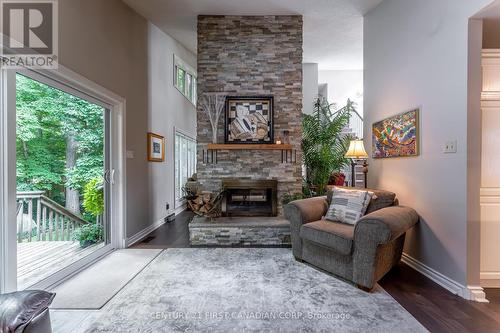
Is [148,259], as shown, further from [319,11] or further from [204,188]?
[319,11]

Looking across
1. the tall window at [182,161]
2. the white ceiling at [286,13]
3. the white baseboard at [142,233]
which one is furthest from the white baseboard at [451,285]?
the tall window at [182,161]

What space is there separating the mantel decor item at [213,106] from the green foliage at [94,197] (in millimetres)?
1681

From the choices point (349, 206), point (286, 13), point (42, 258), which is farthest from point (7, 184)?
point (286, 13)

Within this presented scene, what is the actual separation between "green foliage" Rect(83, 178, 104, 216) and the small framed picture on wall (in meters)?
1.15

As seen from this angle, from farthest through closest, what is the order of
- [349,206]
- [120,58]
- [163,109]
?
[163,109], [120,58], [349,206]

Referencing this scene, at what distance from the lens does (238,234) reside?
3.30m

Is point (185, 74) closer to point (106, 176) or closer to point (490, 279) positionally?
point (106, 176)

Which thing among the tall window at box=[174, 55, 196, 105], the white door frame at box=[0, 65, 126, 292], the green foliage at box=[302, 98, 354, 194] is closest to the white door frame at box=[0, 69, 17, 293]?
the white door frame at box=[0, 65, 126, 292]

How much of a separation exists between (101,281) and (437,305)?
302cm

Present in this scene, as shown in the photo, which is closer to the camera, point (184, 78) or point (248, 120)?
point (248, 120)

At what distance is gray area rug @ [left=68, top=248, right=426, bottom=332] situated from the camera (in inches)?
65.9

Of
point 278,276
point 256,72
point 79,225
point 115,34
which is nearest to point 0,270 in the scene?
point 79,225

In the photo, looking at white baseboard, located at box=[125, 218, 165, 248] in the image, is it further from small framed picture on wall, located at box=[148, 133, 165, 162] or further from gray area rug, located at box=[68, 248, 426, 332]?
small framed picture on wall, located at box=[148, 133, 165, 162]

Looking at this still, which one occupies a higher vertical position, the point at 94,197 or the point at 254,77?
the point at 254,77
